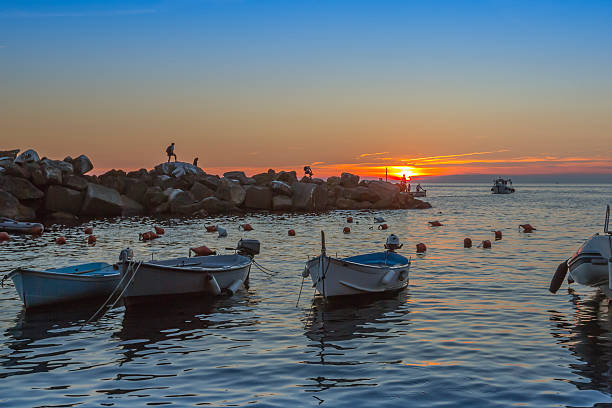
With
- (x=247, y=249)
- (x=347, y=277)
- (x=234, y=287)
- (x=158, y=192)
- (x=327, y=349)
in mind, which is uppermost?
(x=158, y=192)

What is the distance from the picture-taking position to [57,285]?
53.6ft

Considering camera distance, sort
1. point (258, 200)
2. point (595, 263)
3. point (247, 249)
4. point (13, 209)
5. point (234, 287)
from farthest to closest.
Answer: point (258, 200) → point (13, 209) → point (247, 249) → point (234, 287) → point (595, 263)

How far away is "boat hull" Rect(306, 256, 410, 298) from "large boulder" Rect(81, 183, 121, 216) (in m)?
40.0

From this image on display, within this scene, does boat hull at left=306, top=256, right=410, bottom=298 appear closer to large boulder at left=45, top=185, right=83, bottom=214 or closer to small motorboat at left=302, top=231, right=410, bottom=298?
small motorboat at left=302, top=231, right=410, bottom=298

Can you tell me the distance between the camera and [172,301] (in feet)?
56.2

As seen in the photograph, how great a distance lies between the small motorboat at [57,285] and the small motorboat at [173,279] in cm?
123

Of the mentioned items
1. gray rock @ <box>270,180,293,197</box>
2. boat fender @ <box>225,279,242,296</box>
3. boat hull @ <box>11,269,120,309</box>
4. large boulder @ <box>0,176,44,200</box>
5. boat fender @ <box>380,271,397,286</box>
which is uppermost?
large boulder @ <box>0,176,44,200</box>

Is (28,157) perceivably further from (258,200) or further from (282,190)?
(282,190)

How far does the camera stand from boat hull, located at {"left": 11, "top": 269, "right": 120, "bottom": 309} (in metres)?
15.8

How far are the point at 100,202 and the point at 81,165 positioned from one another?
458 inches

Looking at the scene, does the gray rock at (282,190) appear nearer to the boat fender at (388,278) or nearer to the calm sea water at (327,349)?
the calm sea water at (327,349)

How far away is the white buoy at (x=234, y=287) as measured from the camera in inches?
724

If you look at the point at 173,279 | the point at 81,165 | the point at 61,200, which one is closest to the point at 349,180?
the point at 81,165

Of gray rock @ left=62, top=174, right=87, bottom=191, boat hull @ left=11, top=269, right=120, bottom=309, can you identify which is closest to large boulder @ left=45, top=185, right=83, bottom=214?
gray rock @ left=62, top=174, right=87, bottom=191
